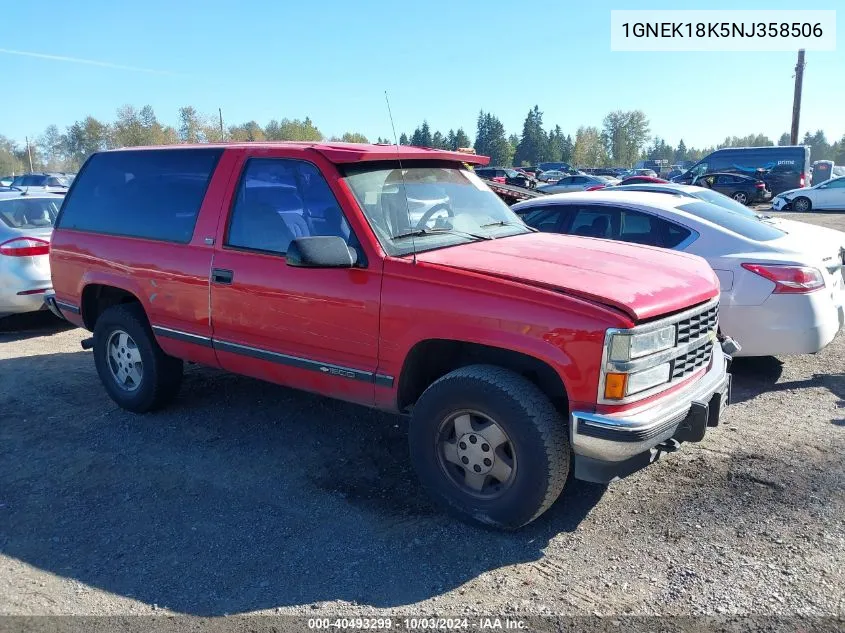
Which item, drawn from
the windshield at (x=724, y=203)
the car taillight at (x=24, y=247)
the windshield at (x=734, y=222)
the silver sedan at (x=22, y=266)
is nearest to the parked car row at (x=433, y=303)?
the windshield at (x=734, y=222)

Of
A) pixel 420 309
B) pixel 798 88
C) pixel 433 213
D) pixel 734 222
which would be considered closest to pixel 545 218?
pixel 734 222

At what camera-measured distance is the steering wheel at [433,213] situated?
13.8 ft

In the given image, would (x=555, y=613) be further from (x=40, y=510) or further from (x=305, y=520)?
(x=40, y=510)

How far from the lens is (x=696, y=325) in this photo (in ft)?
12.3

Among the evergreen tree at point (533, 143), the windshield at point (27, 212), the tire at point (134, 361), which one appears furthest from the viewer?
the evergreen tree at point (533, 143)

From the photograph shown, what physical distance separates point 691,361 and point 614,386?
2.59ft

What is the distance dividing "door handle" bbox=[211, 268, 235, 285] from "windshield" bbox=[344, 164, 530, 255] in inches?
39.8

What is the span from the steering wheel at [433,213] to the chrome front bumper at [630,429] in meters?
1.56

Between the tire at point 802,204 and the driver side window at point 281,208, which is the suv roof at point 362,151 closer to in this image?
the driver side window at point 281,208

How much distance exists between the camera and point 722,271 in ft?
18.2

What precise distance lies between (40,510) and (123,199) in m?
2.41

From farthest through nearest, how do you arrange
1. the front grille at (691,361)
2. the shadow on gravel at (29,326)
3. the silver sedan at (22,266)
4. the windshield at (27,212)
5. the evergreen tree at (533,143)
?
the evergreen tree at (533,143)
the windshield at (27,212)
the shadow on gravel at (29,326)
the silver sedan at (22,266)
the front grille at (691,361)

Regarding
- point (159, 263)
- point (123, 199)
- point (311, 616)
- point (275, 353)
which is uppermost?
point (123, 199)

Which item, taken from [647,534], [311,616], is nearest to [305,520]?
[311,616]
